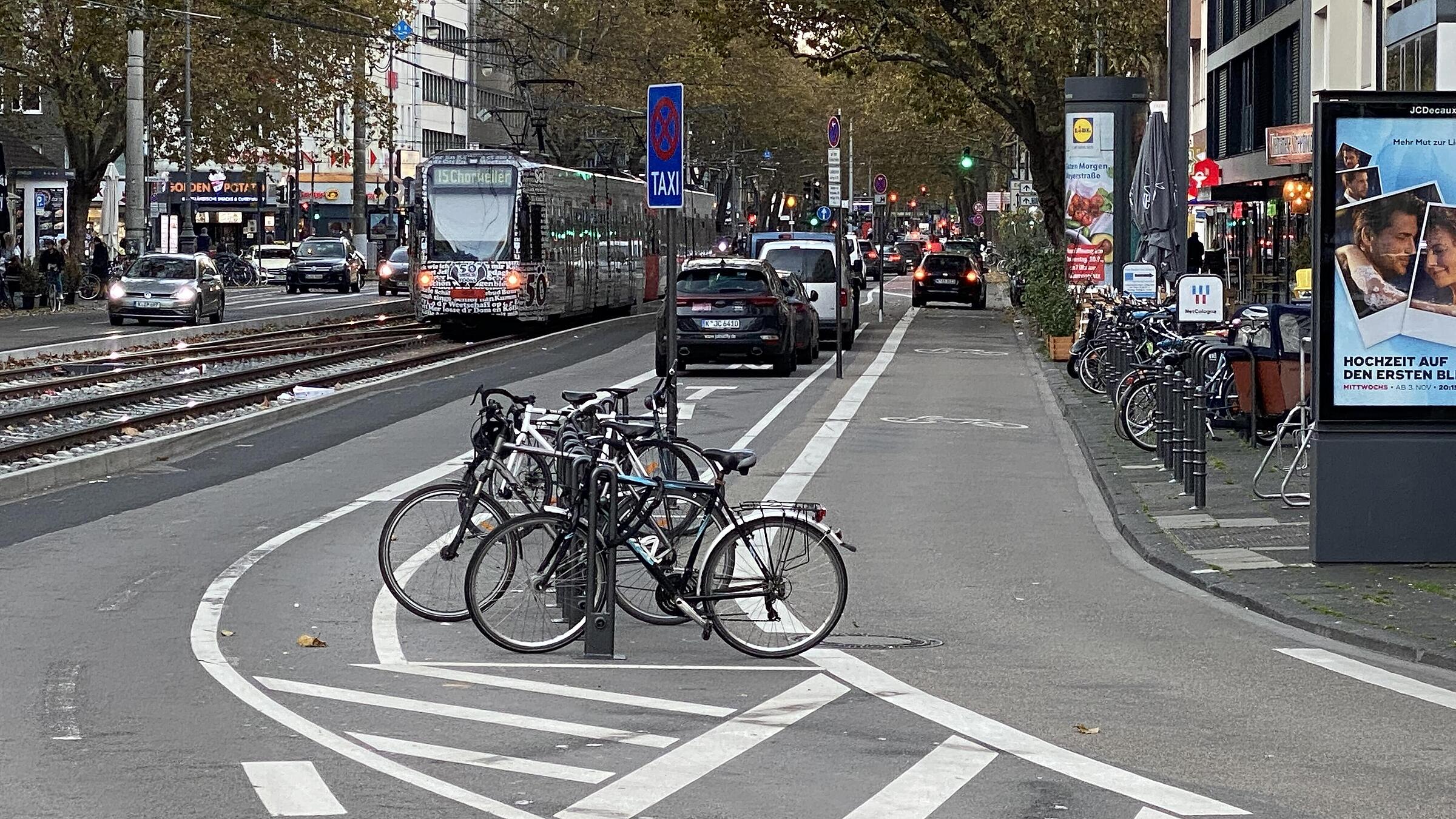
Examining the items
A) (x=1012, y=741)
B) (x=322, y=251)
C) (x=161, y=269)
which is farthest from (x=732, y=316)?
(x=322, y=251)

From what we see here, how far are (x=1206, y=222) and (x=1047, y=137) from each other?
110 feet

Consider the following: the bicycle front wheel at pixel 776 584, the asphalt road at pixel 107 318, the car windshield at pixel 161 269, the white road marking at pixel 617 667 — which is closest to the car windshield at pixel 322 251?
the asphalt road at pixel 107 318

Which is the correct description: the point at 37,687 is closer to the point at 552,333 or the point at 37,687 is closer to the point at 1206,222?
the point at 552,333

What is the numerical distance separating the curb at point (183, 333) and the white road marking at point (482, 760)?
25092 mm

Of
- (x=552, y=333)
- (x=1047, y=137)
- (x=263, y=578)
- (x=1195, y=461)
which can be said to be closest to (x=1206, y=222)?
(x=1047, y=137)

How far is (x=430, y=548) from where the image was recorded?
1057 centimetres

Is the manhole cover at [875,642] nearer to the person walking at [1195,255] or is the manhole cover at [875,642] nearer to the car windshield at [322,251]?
the person walking at [1195,255]

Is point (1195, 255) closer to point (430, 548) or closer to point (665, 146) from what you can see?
point (665, 146)

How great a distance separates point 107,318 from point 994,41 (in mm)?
19971

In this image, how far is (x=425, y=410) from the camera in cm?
2388

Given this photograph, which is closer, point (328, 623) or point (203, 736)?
point (203, 736)

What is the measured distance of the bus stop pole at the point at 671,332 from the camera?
530 inches

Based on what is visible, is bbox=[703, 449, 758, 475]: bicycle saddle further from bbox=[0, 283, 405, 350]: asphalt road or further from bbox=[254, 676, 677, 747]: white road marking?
bbox=[0, 283, 405, 350]: asphalt road

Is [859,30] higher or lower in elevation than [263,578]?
higher
